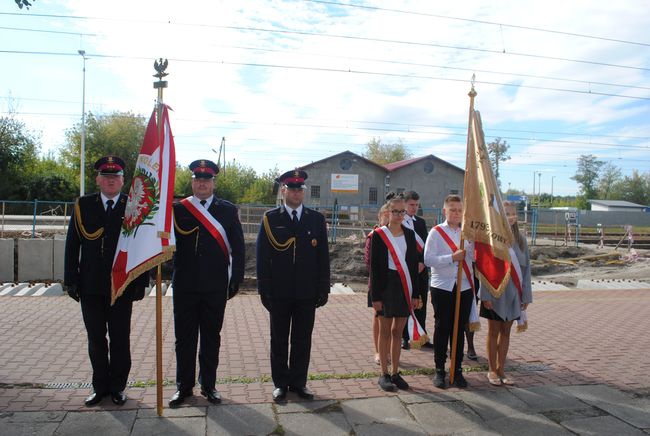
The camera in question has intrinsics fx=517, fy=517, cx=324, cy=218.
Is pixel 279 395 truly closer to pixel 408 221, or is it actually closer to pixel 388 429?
pixel 388 429

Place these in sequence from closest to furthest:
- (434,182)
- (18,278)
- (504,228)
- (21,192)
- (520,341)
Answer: (504,228) < (520,341) < (18,278) < (21,192) < (434,182)

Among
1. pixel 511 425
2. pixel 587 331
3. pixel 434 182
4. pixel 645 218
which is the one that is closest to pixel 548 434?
pixel 511 425

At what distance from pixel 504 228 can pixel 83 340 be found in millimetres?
5183

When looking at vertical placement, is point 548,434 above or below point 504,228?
below

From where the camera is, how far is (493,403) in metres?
4.55

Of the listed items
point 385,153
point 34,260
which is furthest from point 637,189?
point 34,260

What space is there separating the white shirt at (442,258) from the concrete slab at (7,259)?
1400cm

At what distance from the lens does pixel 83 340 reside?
6469 mm

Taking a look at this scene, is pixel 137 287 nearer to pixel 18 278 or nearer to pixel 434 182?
pixel 18 278

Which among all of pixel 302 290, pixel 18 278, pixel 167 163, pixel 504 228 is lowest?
pixel 18 278

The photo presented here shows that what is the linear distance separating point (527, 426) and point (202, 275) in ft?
9.52

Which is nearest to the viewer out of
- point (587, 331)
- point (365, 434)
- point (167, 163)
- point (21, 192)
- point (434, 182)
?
point (365, 434)

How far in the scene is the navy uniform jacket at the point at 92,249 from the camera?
14.1ft

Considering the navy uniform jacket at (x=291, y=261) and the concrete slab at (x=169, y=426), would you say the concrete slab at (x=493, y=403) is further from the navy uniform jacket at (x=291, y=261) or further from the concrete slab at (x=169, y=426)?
the concrete slab at (x=169, y=426)
